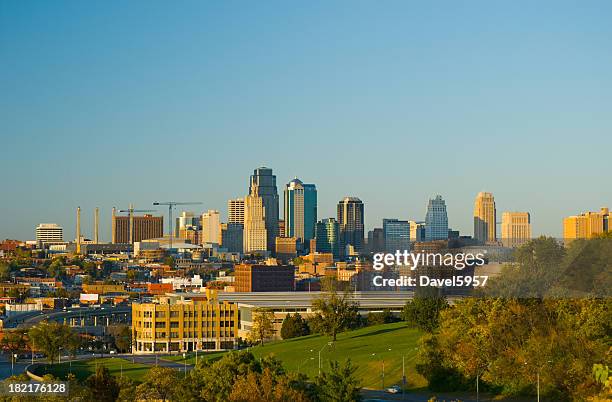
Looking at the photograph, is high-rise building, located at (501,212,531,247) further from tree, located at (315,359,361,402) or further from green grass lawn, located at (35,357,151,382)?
tree, located at (315,359,361,402)

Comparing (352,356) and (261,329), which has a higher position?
(261,329)

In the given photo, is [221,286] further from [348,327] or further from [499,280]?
[499,280]

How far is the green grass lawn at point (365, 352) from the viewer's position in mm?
63094

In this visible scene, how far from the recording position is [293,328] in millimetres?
92250

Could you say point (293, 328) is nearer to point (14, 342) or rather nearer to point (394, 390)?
point (14, 342)

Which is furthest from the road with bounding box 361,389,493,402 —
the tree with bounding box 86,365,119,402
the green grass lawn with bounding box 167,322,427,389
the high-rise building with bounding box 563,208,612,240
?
the high-rise building with bounding box 563,208,612,240

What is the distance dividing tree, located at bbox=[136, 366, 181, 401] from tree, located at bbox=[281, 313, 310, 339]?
123 ft

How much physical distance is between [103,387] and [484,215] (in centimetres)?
13477

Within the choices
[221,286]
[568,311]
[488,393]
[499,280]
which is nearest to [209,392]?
[488,393]

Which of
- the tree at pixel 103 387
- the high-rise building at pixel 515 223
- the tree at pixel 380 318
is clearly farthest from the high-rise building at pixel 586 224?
the tree at pixel 103 387

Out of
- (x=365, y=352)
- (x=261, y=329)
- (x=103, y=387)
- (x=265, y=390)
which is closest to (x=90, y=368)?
(x=261, y=329)

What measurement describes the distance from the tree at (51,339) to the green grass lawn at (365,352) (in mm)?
7147

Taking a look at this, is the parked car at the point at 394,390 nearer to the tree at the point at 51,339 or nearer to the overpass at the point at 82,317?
the tree at the point at 51,339

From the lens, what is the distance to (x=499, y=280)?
67188 millimetres
